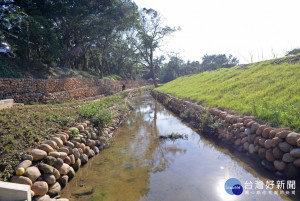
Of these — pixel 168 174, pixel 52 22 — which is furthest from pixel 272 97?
pixel 52 22

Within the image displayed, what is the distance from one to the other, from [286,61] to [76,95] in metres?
13.1

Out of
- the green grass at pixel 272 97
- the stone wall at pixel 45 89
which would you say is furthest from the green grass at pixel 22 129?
the green grass at pixel 272 97

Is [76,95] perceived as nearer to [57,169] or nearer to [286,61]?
[57,169]

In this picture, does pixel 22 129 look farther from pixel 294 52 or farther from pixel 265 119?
pixel 294 52

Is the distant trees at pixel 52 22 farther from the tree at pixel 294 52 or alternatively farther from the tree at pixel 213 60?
the tree at pixel 213 60

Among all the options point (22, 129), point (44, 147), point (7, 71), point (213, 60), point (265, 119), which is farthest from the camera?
point (213, 60)

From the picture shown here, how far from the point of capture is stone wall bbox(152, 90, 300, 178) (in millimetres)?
4250

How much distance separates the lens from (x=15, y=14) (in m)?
13.2

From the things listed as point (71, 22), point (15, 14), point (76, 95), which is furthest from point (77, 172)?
point (71, 22)

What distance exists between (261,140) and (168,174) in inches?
95.9

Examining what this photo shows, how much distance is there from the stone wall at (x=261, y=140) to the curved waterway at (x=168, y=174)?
28 cm

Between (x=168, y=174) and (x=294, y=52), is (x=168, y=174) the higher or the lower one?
the lower one

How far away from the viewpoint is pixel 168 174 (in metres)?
5.11

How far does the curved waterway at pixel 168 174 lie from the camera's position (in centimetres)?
420
